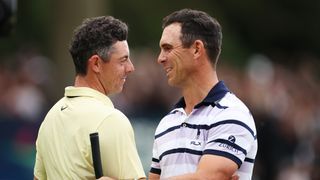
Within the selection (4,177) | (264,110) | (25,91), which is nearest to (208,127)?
(4,177)

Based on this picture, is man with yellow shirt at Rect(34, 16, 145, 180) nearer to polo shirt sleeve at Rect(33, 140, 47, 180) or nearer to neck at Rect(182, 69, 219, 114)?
polo shirt sleeve at Rect(33, 140, 47, 180)

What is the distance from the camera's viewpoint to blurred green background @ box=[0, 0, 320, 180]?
1752cm

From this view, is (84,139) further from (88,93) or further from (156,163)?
(156,163)

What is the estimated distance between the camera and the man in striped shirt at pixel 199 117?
8.30 metres

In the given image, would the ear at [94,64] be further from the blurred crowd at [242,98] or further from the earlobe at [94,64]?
the blurred crowd at [242,98]

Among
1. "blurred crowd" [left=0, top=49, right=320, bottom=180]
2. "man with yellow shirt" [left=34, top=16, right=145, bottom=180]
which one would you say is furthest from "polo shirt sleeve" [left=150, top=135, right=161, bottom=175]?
"blurred crowd" [left=0, top=49, right=320, bottom=180]

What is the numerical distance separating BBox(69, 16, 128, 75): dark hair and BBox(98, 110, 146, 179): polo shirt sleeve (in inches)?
18.8

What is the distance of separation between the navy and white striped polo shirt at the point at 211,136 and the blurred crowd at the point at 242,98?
803 cm

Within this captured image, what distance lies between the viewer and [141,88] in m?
20.6

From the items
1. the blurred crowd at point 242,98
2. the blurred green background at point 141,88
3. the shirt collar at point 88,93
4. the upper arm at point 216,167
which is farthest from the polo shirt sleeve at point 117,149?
the blurred crowd at point 242,98

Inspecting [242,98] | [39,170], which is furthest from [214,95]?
[242,98]

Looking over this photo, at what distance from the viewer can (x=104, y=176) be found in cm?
809

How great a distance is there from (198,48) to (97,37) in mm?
686

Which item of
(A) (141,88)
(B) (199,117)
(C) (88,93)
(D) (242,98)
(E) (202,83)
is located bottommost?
(B) (199,117)
